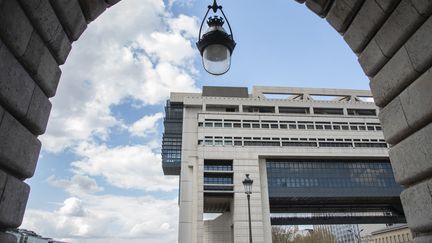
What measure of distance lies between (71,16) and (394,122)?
155 inches

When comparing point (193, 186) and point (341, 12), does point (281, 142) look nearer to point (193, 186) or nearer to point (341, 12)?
point (193, 186)

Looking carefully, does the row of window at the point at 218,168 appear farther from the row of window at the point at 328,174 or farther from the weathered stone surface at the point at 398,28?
the weathered stone surface at the point at 398,28

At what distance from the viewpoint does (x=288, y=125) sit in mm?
59188

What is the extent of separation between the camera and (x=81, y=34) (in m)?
4.15

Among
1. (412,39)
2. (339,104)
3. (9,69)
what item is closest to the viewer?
(9,69)

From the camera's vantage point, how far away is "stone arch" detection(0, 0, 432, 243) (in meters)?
3.01

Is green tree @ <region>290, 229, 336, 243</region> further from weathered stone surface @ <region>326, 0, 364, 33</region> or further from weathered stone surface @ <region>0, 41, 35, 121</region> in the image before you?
weathered stone surface @ <region>0, 41, 35, 121</region>

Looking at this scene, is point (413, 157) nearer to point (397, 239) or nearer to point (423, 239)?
point (423, 239)

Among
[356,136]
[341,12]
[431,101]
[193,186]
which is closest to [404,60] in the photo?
[431,101]

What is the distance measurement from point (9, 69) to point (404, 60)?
3.98 meters

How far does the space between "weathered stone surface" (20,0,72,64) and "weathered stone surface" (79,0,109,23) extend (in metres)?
0.40

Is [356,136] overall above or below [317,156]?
above

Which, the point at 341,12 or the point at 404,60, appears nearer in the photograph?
the point at 404,60

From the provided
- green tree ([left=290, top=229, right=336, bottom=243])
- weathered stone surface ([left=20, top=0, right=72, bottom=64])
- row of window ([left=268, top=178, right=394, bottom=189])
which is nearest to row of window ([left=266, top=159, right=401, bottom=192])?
row of window ([left=268, top=178, right=394, bottom=189])
